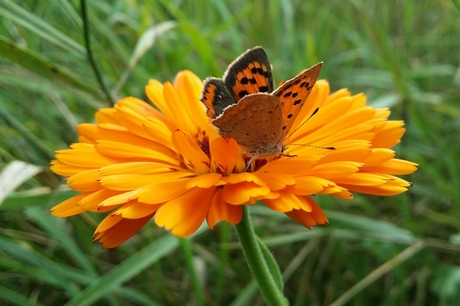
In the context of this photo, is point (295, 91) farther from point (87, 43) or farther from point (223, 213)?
point (87, 43)

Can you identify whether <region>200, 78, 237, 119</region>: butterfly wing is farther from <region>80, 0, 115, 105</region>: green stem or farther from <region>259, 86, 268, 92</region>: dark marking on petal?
<region>80, 0, 115, 105</region>: green stem

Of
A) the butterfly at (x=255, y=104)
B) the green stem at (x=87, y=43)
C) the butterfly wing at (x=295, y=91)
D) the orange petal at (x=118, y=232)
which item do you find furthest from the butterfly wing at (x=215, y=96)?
the green stem at (x=87, y=43)

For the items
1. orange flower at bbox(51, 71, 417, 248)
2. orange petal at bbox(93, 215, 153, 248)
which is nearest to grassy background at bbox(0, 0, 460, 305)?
orange flower at bbox(51, 71, 417, 248)

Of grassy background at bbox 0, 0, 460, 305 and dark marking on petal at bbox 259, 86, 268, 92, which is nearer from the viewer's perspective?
dark marking on petal at bbox 259, 86, 268, 92

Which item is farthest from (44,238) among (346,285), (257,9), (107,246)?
(257,9)

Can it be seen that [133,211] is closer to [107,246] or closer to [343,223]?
[107,246]

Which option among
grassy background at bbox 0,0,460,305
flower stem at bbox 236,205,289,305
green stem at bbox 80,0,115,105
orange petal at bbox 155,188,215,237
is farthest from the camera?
grassy background at bbox 0,0,460,305
